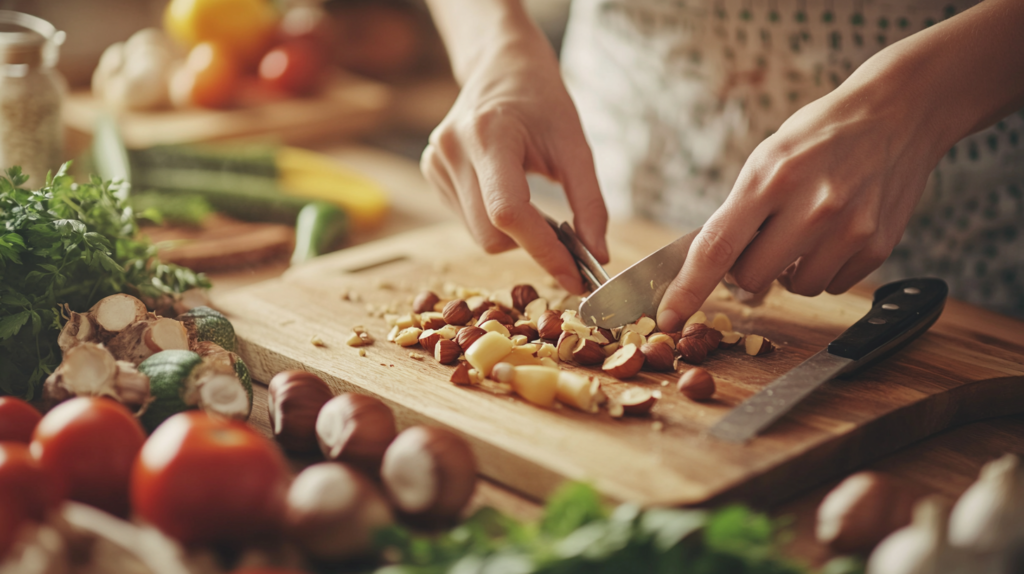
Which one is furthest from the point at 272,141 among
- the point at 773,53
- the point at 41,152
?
the point at 773,53

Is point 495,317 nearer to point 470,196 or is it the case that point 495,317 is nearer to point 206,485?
point 470,196

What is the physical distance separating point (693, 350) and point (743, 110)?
0.87 m

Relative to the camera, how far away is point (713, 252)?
126cm

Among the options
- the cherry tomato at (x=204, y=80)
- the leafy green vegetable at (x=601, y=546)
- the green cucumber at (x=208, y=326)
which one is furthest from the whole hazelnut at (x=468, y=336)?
the cherry tomato at (x=204, y=80)

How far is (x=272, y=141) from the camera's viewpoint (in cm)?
278

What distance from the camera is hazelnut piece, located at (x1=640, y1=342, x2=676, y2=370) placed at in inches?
50.4

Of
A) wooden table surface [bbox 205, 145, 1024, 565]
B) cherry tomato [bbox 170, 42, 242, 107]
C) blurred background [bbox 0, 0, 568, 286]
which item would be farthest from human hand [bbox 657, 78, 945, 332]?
cherry tomato [bbox 170, 42, 242, 107]

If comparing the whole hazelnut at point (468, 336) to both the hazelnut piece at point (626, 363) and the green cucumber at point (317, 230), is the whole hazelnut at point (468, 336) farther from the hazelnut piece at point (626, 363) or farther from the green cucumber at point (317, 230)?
the green cucumber at point (317, 230)

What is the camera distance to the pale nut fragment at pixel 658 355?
1.28 meters

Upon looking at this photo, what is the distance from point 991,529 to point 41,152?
6.59 ft

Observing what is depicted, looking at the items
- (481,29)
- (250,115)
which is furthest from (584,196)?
(250,115)

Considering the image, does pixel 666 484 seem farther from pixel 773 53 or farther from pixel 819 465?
pixel 773 53

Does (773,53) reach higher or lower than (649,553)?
higher

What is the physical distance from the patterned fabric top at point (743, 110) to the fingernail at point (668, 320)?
801mm
